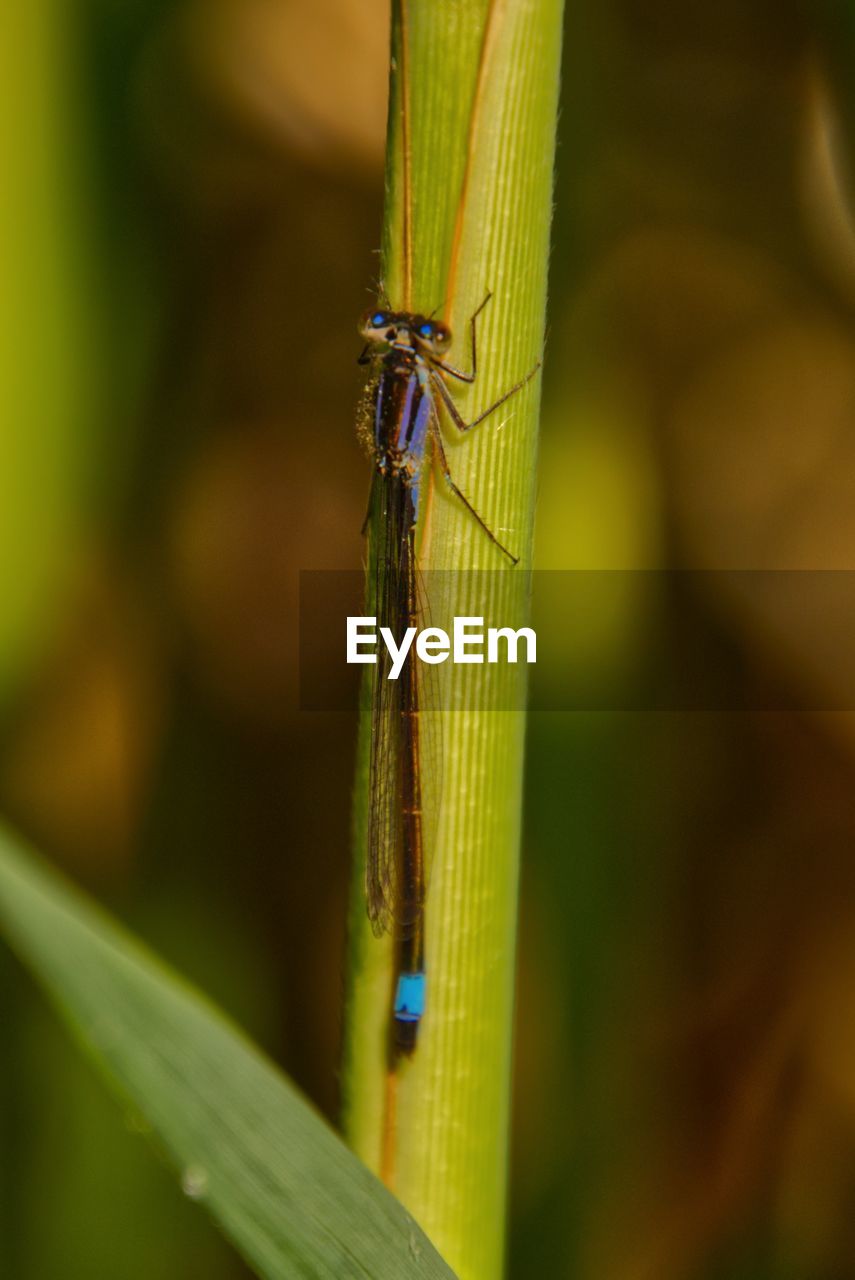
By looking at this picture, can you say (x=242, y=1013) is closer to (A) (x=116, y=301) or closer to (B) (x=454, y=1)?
(A) (x=116, y=301)

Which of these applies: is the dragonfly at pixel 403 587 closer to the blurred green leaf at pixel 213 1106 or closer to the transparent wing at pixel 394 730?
the transparent wing at pixel 394 730

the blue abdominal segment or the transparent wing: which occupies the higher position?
the transparent wing

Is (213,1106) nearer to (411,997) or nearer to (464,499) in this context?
(411,997)

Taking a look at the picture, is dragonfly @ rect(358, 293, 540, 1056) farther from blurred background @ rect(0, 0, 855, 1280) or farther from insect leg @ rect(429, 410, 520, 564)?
blurred background @ rect(0, 0, 855, 1280)

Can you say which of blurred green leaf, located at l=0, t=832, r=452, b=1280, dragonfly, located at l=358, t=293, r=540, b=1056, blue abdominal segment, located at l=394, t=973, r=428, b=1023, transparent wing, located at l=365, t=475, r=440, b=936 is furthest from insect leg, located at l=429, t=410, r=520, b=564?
blurred green leaf, located at l=0, t=832, r=452, b=1280

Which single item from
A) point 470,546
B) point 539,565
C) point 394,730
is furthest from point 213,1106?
point 539,565

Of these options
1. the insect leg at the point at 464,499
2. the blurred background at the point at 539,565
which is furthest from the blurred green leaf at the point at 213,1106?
the blurred background at the point at 539,565
